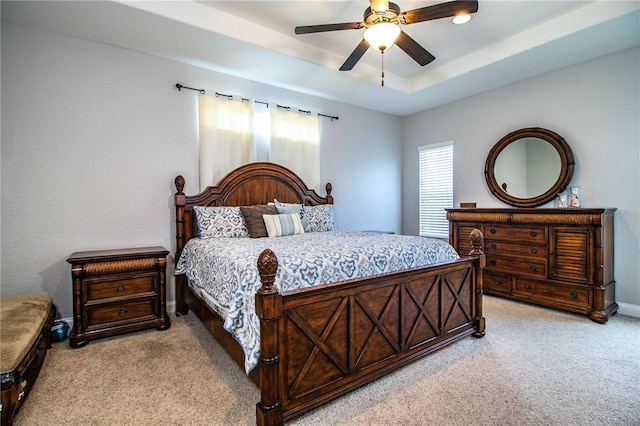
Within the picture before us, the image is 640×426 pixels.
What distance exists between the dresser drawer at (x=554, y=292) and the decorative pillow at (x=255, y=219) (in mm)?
3063

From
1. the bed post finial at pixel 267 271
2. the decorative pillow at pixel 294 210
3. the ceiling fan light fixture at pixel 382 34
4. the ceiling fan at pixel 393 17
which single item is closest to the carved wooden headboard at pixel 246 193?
the decorative pillow at pixel 294 210

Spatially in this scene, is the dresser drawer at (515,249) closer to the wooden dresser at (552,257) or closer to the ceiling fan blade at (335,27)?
the wooden dresser at (552,257)

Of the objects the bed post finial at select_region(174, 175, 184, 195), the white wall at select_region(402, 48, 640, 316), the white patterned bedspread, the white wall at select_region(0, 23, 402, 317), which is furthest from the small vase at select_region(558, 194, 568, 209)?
the bed post finial at select_region(174, 175, 184, 195)

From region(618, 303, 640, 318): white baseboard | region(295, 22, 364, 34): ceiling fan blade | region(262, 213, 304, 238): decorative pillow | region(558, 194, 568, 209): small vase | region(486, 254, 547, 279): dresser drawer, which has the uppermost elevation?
region(295, 22, 364, 34): ceiling fan blade

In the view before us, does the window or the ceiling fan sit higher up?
the ceiling fan

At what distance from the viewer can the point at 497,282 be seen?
3.89m

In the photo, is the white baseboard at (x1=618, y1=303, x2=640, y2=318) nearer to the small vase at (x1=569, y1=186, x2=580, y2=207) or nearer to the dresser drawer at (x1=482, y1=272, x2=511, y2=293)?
the dresser drawer at (x1=482, y1=272, x2=511, y2=293)

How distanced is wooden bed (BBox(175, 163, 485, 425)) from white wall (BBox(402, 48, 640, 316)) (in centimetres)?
194

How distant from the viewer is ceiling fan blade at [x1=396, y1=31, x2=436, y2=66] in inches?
99.8

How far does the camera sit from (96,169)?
3084mm

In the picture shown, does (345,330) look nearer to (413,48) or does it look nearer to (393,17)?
(393,17)

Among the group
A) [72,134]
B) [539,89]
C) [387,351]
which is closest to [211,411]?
[387,351]

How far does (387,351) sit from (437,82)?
141 inches

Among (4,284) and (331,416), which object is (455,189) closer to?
(331,416)
